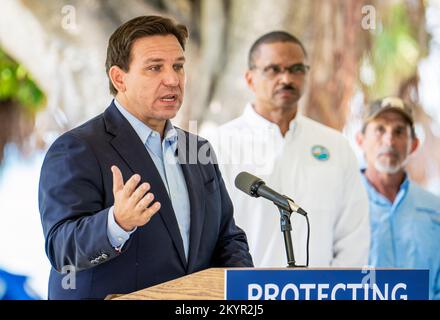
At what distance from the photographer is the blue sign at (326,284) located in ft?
6.81

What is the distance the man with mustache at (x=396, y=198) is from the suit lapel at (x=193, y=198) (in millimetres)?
1891

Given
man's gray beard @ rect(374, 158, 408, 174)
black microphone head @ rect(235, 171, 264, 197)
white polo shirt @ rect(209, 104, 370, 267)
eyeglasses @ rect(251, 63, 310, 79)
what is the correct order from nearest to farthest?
black microphone head @ rect(235, 171, 264, 197)
white polo shirt @ rect(209, 104, 370, 267)
eyeglasses @ rect(251, 63, 310, 79)
man's gray beard @ rect(374, 158, 408, 174)

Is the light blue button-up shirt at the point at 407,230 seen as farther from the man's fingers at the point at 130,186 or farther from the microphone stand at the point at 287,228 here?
the man's fingers at the point at 130,186

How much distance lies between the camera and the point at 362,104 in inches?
Result: 186

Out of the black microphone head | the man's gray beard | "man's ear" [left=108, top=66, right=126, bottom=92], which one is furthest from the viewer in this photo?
the man's gray beard

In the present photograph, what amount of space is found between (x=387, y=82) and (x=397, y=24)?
1.21ft

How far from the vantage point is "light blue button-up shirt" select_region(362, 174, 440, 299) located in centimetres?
448

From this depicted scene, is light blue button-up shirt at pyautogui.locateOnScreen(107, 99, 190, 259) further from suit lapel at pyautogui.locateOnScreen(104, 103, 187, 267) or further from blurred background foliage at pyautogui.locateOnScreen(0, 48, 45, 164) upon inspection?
blurred background foliage at pyautogui.locateOnScreen(0, 48, 45, 164)

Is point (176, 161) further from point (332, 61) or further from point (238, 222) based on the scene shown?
point (332, 61)

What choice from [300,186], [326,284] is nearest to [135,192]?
[326,284]

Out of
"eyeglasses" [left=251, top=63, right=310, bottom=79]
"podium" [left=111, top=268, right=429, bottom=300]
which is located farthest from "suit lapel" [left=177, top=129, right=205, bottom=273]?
"eyeglasses" [left=251, top=63, right=310, bottom=79]

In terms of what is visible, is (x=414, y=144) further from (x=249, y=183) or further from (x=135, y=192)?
(x=135, y=192)

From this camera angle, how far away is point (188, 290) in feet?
7.18
